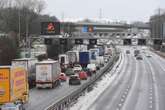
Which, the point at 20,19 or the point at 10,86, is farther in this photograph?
the point at 20,19

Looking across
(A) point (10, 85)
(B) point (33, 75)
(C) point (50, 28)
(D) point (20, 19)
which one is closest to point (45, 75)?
(B) point (33, 75)

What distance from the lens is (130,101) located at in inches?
1711

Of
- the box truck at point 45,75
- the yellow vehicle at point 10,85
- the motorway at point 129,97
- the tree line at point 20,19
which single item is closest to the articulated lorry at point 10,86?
the yellow vehicle at point 10,85

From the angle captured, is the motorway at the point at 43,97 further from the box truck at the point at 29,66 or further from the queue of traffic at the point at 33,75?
the box truck at the point at 29,66

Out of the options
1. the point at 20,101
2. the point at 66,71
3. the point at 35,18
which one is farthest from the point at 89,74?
the point at 35,18

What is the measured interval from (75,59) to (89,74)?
690 inches

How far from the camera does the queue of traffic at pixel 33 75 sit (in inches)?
1190

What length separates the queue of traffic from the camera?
99.1 ft

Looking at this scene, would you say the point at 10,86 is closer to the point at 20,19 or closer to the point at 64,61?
the point at 64,61

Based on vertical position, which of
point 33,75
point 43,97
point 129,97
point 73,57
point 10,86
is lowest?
point 129,97

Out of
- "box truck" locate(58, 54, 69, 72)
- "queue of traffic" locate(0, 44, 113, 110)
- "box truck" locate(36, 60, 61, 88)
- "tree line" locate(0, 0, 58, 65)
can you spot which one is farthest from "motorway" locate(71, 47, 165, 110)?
"tree line" locate(0, 0, 58, 65)

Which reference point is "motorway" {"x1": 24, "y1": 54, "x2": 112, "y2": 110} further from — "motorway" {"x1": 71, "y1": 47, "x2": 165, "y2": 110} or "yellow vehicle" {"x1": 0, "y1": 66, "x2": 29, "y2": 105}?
"yellow vehicle" {"x1": 0, "y1": 66, "x2": 29, "y2": 105}

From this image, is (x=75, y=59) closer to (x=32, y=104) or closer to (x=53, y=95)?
(x=53, y=95)

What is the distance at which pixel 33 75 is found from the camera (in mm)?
54375
